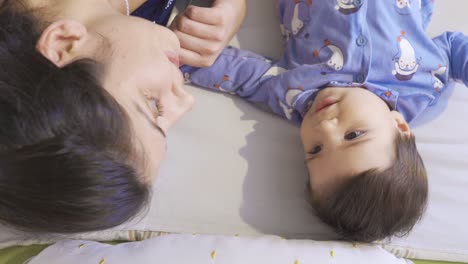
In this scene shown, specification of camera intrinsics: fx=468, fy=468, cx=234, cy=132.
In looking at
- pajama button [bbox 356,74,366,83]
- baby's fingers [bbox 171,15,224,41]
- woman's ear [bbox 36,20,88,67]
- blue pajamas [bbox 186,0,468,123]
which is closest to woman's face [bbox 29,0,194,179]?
woman's ear [bbox 36,20,88,67]

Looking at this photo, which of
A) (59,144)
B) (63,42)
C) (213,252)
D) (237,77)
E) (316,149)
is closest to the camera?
(59,144)

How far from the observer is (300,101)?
97 cm

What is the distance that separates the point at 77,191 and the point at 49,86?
139mm

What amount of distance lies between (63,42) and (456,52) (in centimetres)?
79

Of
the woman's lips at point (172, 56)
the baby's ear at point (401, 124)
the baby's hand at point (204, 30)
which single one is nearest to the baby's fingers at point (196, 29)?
the baby's hand at point (204, 30)

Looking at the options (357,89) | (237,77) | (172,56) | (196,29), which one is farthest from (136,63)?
(357,89)

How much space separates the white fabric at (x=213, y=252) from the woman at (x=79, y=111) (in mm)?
104

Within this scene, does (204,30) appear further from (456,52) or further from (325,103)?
(456,52)

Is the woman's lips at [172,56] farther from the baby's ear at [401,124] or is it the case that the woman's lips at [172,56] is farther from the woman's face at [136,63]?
the baby's ear at [401,124]

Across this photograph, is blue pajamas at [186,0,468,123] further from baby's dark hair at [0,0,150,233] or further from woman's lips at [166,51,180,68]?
baby's dark hair at [0,0,150,233]

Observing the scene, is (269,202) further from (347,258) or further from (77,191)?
(77,191)

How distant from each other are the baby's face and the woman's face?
28 cm

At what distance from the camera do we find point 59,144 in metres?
0.58

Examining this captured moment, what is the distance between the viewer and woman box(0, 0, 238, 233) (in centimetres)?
58
